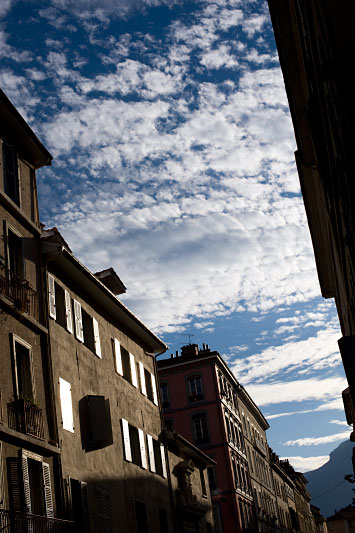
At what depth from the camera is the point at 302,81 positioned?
1502 centimetres

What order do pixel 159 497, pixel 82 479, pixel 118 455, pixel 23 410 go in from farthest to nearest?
1. pixel 159 497
2. pixel 118 455
3. pixel 82 479
4. pixel 23 410

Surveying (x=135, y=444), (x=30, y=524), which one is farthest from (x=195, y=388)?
(x=30, y=524)

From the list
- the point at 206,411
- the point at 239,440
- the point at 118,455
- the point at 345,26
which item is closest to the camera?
the point at 345,26

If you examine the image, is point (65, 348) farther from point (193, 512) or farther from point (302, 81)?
point (193, 512)

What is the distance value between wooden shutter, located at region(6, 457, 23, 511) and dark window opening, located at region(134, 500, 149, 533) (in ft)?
28.0

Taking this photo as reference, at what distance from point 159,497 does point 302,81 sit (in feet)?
56.5

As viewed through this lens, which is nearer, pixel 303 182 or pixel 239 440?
pixel 303 182

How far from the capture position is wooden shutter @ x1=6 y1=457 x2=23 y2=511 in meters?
14.8

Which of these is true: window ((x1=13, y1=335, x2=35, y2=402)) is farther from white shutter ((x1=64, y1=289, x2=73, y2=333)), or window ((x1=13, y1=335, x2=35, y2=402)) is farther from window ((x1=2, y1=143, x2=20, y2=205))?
window ((x1=2, y1=143, x2=20, y2=205))

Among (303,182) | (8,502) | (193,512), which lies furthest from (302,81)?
(193,512)

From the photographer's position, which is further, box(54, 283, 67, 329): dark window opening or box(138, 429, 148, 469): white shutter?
box(138, 429, 148, 469): white shutter

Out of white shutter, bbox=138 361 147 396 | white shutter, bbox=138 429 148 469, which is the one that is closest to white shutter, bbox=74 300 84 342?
white shutter, bbox=138 429 148 469

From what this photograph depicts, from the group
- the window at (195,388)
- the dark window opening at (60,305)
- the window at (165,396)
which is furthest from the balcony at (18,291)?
the window at (165,396)

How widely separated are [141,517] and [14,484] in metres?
9.46
